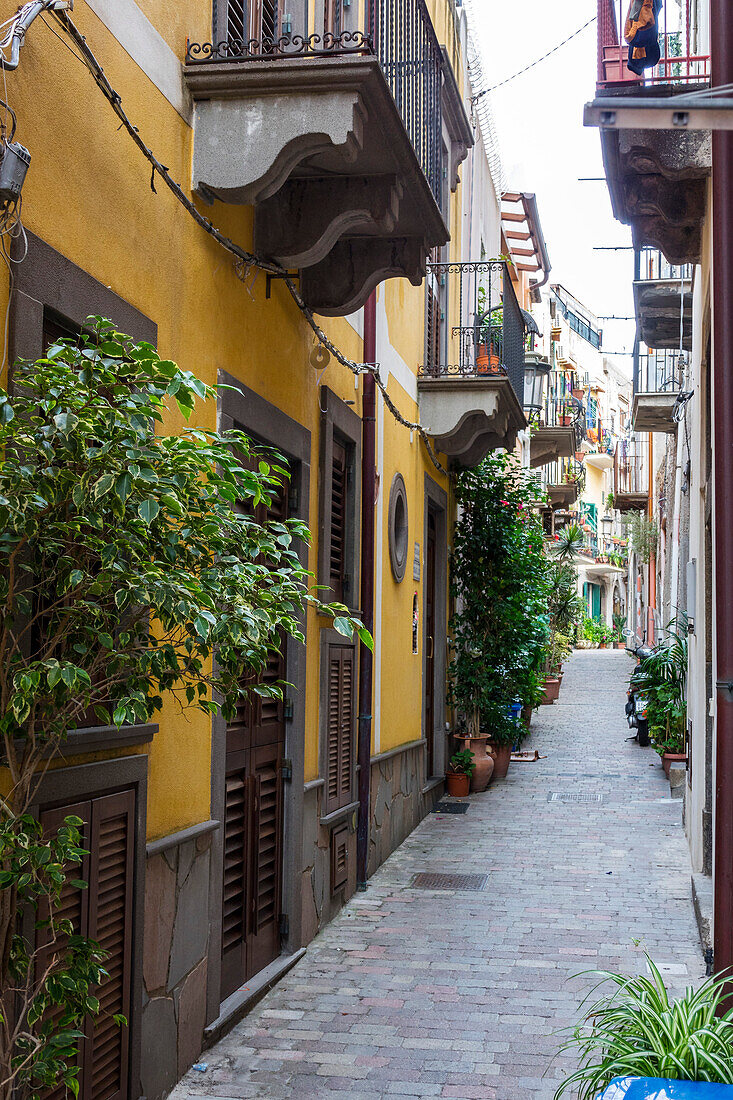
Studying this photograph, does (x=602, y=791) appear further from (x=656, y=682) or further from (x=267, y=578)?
(x=267, y=578)

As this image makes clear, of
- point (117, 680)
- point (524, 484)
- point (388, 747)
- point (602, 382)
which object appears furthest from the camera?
point (602, 382)

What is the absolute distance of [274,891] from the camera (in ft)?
21.8

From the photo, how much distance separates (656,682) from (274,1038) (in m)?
9.67

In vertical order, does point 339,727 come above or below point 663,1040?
above

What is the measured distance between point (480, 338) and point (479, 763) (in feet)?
16.5

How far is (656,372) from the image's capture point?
15359 mm

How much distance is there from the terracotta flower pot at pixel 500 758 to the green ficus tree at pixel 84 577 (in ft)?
37.3

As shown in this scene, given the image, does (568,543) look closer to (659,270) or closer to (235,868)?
(659,270)

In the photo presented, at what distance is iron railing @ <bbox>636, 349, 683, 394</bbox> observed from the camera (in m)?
14.9

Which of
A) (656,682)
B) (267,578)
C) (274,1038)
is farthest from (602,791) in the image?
(267,578)

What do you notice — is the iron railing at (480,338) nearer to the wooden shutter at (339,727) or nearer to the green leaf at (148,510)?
the wooden shutter at (339,727)

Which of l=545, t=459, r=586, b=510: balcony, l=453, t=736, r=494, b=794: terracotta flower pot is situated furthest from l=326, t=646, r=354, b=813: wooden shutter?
l=545, t=459, r=586, b=510: balcony

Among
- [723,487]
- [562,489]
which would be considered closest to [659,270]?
[723,487]

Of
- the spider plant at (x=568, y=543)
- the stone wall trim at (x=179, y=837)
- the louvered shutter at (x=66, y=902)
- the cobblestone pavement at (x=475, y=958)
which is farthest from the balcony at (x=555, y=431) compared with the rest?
the louvered shutter at (x=66, y=902)
